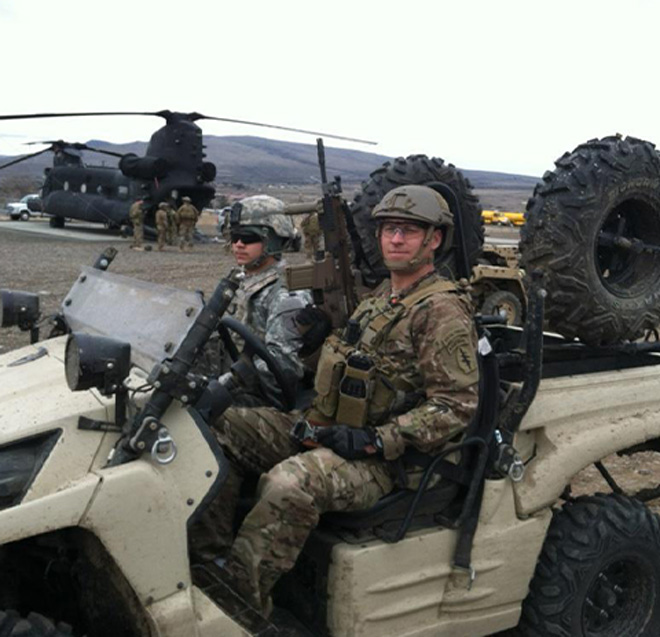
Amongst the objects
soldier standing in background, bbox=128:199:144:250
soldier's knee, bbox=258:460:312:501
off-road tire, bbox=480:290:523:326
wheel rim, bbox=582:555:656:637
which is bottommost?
soldier standing in background, bbox=128:199:144:250

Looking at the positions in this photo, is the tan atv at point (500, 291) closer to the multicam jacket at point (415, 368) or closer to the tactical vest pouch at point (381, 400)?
the multicam jacket at point (415, 368)

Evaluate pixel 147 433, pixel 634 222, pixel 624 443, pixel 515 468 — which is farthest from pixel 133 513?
pixel 634 222

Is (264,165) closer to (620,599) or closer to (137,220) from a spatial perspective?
(137,220)

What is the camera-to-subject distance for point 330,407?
3328mm

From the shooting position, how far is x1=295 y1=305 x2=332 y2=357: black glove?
3.81 m

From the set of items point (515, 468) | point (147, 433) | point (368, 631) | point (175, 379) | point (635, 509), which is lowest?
point (368, 631)

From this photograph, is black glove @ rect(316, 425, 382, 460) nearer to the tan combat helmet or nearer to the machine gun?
the tan combat helmet

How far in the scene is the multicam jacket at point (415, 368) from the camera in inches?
123

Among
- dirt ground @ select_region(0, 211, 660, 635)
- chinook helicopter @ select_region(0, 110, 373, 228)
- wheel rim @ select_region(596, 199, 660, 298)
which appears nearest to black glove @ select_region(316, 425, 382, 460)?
wheel rim @ select_region(596, 199, 660, 298)

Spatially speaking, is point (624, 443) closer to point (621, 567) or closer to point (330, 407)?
point (621, 567)

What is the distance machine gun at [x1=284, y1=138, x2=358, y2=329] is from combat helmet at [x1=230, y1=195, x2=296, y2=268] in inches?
15.2

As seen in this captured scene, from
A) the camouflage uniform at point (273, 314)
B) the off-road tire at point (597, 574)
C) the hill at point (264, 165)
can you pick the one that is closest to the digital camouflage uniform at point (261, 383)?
the camouflage uniform at point (273, 314)

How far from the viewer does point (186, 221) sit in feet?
87.6

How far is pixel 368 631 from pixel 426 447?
27.9 inches
